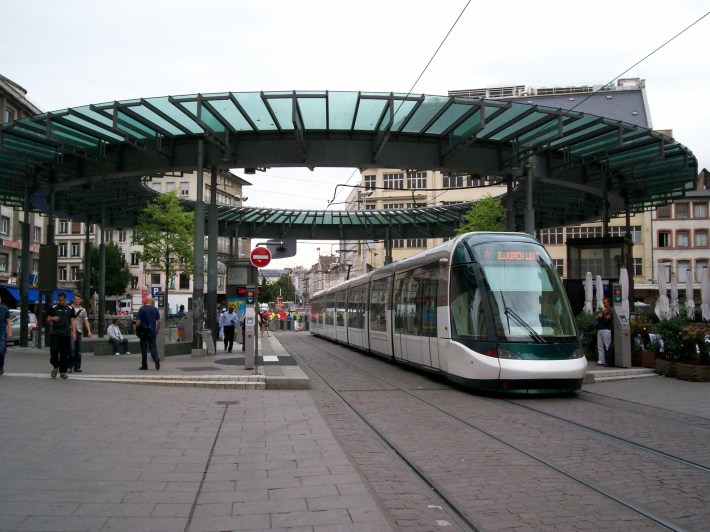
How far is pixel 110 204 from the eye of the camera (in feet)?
96.7

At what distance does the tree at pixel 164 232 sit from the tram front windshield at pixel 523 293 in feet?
75.6

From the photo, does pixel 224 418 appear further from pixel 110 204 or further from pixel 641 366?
pixel 110 204

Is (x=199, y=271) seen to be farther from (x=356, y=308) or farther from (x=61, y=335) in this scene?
(x=61, y=335)

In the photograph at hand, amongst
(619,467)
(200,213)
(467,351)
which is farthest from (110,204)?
(619,467)

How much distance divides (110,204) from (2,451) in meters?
23.9

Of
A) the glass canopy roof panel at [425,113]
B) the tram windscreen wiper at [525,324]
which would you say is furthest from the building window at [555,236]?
the tram windscreen wiper at [525,324]

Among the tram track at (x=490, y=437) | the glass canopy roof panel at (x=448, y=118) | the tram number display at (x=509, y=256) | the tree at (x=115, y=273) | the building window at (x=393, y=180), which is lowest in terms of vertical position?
the tram track at (x=490, y=437)

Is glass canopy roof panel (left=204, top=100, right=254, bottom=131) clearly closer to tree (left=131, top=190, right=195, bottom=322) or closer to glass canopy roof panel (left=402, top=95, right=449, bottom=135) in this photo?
glass canopy roof panel (left=402, top=95, right=449, bottom=135)

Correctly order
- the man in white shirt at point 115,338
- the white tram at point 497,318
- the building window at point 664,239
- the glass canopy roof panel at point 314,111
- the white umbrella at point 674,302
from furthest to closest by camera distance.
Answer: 1. the building window at point 664,239
2. the man in white shirt at point 115,338
3. the white umbrella at point 674,302
4. the glass canopy roof panel at point 314,111
5. the white tram at point 497,318

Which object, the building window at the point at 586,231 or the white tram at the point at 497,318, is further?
the building window at the point at 586,231

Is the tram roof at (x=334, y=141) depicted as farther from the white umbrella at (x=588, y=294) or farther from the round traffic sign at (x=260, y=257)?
the round traffic sign at (x=260, y=257)

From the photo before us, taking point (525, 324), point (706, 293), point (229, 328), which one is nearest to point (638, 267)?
point (706, 293)

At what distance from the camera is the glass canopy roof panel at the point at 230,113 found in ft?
58.2

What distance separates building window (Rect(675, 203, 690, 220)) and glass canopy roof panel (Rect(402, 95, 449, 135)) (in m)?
53.0
